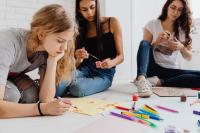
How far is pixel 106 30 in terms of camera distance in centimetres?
174

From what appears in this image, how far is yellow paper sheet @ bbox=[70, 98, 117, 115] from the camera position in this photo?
3.95 feet

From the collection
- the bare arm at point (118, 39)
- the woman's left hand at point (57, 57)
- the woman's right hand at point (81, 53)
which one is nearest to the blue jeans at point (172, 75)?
the bare arm at point (118, 39)

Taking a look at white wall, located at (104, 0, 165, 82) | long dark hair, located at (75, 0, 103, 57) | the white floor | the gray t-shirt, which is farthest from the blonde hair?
white wall, located at (104, 0, 165, 82)

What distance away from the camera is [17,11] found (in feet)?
6.40

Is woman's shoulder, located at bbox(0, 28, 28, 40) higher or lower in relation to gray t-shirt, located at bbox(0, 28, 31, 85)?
higher

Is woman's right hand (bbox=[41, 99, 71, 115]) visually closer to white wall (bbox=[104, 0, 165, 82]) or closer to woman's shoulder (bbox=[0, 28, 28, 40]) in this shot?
A: woman's shoulder (bbox=[0, 28, 28, 40])

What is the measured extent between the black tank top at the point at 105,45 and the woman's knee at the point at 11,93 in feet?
2.06

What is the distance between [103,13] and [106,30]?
0.60m

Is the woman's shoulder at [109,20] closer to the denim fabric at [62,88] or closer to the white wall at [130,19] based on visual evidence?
the denim fabric at [62,88]

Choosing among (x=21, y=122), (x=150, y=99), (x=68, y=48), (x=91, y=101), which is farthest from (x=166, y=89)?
(x=21, y=122)

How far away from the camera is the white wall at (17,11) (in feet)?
6.16

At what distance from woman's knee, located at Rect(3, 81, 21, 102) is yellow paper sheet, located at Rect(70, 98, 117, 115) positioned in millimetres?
240

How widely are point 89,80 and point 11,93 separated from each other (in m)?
0.54

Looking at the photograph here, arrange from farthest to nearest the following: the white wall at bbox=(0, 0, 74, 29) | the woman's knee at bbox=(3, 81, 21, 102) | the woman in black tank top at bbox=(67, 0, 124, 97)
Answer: the white wall at bbox=(0, 0, 74, 29) < the woman in black tank top at bbox=(67, 0, 124, 97) < the woman's knee at bbox=(3, 81, 21, 102)
